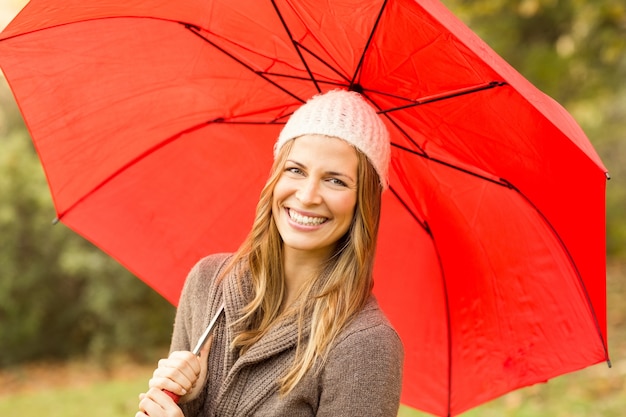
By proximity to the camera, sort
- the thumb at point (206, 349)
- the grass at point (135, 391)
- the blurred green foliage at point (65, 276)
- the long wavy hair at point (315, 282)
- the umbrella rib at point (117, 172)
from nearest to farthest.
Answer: the long wavy hair at point (315, 282) → the thumb at point (206, 349) → the umbrella rib at point (117, 172) → the grass at point (135, 391) → the blurred green foliage at point (65, 276)

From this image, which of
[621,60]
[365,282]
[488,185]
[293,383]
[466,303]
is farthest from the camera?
[621,60]

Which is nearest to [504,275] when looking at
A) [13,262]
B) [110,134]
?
[110,134]

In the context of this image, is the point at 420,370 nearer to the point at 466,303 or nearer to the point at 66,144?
the point at 466,303

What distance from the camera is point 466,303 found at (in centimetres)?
330

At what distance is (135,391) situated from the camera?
31.0 ft

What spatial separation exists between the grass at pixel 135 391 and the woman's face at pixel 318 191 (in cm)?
480

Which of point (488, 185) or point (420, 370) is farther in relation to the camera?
point (420, 370)

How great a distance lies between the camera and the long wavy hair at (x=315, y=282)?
2.63 metres

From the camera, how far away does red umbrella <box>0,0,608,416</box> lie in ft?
8.79

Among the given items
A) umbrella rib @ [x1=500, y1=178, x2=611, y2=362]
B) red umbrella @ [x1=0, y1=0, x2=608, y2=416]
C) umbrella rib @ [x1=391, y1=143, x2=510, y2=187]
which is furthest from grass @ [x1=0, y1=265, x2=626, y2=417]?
umbrella rib @ [x1=391, y1=143, x2=510, y2=187]

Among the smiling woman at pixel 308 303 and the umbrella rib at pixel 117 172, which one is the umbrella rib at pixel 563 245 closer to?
the smiling woman at pixel 308 303

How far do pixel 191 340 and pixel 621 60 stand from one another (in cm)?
871

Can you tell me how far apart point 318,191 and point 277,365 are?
0.57m

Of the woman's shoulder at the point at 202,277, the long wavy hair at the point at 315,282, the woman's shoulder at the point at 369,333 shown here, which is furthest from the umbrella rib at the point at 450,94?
the woman's shoulder at the point at 202,277
